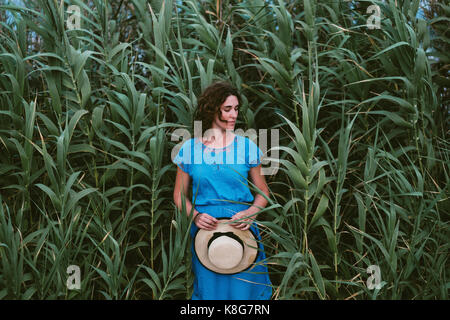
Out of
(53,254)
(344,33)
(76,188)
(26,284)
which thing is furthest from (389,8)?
(26,284)

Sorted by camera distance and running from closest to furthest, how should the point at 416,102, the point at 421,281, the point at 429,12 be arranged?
the point at 421,281
the point at 416,102
the point at 429,12

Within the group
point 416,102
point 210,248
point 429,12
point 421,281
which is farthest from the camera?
point 429,12

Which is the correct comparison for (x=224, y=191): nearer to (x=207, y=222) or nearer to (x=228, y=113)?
(x=207, y=222)

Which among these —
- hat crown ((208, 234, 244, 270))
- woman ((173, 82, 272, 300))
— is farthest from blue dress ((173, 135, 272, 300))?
hat crown ((208, 234, 244, 270))

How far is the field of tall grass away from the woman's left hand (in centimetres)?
8

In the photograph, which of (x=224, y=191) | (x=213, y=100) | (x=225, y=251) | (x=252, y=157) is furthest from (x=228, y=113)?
(x=225, y=251)

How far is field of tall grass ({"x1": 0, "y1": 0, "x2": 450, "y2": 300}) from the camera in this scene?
1.64 m

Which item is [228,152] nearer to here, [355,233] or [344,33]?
[355,233]

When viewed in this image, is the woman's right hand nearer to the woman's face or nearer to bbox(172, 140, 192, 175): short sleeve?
bbox(172, 140, 192, 175): short sleeve

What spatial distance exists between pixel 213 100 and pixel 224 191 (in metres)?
0.36

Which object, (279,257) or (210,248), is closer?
(210,248)

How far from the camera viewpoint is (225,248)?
59.3 inches

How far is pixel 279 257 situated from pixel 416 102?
3.19 feet

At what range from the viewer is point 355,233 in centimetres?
170
